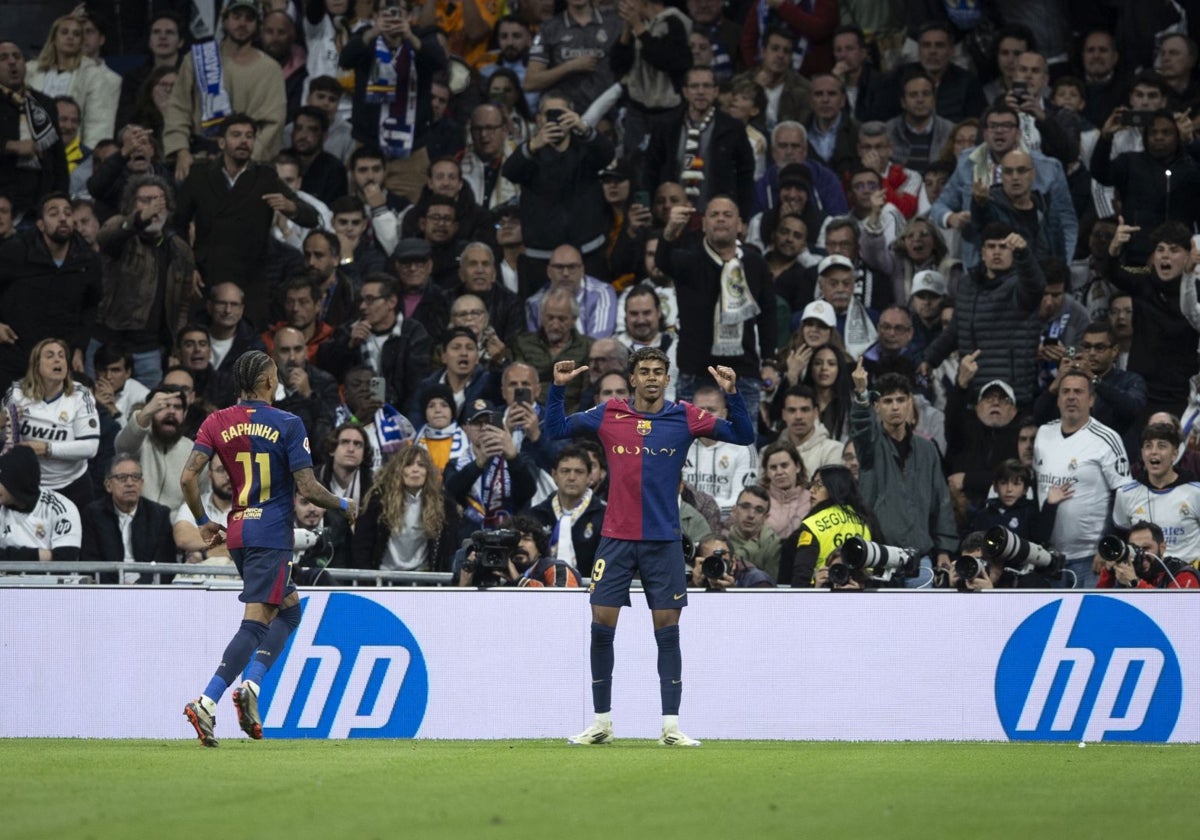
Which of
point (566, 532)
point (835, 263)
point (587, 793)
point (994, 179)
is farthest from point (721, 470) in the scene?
point (587, 793)

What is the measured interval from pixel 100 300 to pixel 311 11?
5.39 meters

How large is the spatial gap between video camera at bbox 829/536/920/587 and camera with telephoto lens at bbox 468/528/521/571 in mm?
2322

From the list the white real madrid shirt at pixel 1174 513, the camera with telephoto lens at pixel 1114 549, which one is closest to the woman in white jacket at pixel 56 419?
the camera with telephoto lens at pixel 1114 549

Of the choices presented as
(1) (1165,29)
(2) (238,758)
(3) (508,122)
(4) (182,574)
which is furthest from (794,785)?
(1) (1165,29)

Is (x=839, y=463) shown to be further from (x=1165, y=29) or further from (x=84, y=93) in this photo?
(x=84, y=93)

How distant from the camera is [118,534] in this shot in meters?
Answer: 15.7

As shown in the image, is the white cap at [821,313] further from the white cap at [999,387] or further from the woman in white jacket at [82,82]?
the woman in white jacket at [82,82]

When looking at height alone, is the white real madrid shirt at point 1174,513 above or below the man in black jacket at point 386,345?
below

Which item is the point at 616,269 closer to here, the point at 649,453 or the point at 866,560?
the point at 866,560

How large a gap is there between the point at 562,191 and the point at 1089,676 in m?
7.75

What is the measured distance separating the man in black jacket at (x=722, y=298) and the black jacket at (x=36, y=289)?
5.48m

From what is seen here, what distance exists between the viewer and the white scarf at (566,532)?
1527 centimetres

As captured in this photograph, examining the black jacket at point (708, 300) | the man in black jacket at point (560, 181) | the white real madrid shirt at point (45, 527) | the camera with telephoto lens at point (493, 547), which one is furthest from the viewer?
the man in black jacket at point (560, 181)

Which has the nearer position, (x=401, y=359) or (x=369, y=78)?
(x=401, y=359)
